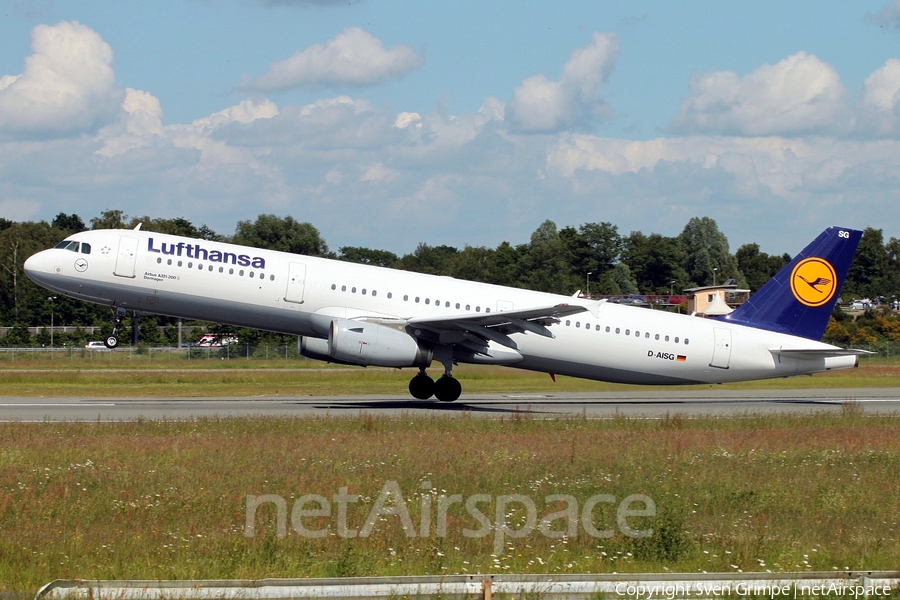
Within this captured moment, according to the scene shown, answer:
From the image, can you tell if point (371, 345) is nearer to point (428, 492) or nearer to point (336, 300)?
point (336, 300)

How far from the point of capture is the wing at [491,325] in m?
24.1

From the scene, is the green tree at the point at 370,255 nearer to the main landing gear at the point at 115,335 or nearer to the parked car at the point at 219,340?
the parked car at the point at 219,340

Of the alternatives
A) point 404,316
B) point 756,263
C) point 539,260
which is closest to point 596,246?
point 539,260

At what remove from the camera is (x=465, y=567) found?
888cm

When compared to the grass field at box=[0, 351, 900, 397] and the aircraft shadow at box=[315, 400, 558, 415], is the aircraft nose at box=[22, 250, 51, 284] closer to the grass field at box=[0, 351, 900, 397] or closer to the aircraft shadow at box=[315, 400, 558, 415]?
the grass field at box=[0, 351, 900, 397]

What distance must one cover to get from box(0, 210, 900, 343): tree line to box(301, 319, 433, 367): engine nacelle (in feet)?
134

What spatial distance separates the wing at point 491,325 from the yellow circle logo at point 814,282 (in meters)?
7.93

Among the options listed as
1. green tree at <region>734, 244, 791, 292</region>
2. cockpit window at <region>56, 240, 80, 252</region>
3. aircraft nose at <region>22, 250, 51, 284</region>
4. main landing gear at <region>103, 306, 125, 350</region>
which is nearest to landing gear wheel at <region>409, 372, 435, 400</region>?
main landing gear at <region>103, 306, 125, 350</region>

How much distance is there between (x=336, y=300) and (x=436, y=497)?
46.5 ft

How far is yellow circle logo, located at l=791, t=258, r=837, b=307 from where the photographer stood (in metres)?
28.6

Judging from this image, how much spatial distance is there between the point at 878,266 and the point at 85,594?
15575cm

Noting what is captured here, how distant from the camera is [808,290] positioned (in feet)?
93.8

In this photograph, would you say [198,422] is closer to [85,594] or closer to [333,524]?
[333,524]

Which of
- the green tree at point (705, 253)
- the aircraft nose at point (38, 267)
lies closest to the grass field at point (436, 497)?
the aircraft nose at point (38, 267)
